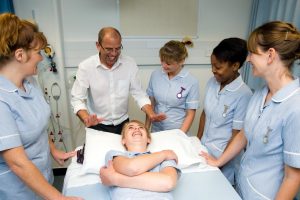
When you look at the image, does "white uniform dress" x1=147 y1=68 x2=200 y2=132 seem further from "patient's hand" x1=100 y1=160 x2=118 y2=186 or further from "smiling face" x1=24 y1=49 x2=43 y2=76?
"smiling face" x1=24 y1=49 x2=43 y2=76

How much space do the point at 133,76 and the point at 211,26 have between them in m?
1.21

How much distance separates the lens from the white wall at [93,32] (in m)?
2.31

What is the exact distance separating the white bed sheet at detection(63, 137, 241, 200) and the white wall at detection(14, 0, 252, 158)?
1.33 meters

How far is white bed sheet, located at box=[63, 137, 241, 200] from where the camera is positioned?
126 centimetres

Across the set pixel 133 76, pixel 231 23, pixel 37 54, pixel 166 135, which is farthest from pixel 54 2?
pixel 231 23

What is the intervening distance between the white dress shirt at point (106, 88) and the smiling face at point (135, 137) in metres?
0.40

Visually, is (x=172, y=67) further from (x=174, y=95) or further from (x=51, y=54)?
(x=51, y=54)

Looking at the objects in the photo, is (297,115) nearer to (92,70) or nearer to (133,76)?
(133,76)

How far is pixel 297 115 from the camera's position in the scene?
976mm

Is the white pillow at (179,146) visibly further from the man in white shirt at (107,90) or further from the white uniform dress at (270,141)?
the white uniform dress at (270,141)

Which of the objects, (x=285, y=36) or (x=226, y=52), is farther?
(x=226, y=52)

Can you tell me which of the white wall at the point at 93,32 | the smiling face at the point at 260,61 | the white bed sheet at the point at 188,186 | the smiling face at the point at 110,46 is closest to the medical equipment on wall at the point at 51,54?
the white wall at the point at 93,32

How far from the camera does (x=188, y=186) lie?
1340 mm

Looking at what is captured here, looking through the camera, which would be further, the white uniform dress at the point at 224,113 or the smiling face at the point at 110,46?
the smiling face at the point at 110,46
